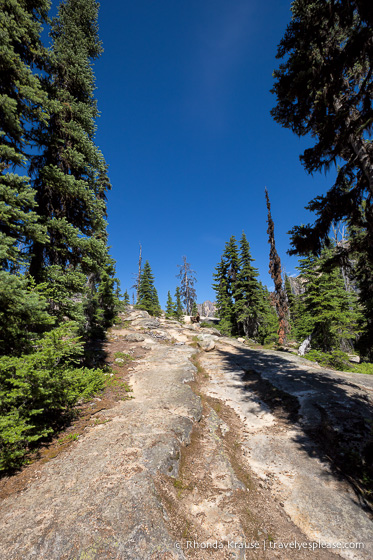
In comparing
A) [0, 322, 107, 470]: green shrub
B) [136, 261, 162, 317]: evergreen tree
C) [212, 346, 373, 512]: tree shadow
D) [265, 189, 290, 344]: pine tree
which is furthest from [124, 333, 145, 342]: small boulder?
[136, 261, 162, 317]: evergreen tree

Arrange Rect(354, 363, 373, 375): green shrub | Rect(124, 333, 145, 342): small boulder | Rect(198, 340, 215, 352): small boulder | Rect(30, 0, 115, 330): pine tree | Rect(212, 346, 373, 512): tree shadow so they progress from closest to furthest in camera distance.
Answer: Rect(212, 346, 373, 512): tree shadow
Rect(30, 0, 115, 330): pine tree
Rect(354, 363, 373, 375): green shrub
Rect(198, 340, 215, 352): small boulder
Rect(124, 333, 145, 342): small boulder

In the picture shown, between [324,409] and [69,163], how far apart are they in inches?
515

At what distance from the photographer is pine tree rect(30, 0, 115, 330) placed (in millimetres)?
7516

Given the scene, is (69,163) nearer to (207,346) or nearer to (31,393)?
(31,393)

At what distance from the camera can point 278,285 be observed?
62.3ft

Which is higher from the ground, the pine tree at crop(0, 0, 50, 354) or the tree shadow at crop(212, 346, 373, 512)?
the pine tree at crop(0, 0, 50, 354)

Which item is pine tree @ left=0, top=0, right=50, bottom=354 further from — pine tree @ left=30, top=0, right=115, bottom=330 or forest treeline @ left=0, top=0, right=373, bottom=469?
pine tree @ left=30, top=0, right=115, bottom=330

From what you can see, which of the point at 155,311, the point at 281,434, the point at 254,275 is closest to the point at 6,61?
the point at 281,434

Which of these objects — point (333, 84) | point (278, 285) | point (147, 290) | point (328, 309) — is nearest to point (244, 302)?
point (278, 285)

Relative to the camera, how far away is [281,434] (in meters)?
6.39

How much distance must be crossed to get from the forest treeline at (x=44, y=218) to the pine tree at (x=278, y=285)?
1559 cm

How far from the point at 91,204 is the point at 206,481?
377 inches

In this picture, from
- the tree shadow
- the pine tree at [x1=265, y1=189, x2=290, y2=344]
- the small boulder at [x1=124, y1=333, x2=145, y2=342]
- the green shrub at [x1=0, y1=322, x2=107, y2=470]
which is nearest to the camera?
the green shrub at [x1=0, y1=322, x2=107, y2=470]

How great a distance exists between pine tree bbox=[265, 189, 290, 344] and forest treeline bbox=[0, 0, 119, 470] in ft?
51.1
